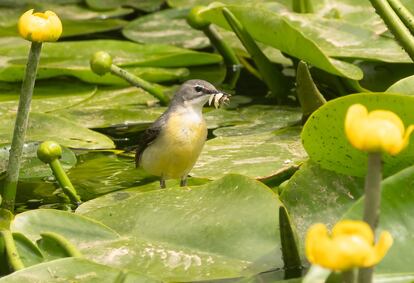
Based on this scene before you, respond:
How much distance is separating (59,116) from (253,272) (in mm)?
1563

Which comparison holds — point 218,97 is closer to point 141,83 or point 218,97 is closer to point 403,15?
point 141,83

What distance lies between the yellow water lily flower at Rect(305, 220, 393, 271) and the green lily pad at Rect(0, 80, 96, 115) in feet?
8.59

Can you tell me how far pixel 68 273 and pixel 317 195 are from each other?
25.0 inches

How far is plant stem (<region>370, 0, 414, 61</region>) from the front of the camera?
290 centimetres

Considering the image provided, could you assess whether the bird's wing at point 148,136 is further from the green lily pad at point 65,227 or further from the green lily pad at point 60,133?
the green lily pad at point 65,227

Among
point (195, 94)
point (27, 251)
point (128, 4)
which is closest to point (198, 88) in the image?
point (195, 94)

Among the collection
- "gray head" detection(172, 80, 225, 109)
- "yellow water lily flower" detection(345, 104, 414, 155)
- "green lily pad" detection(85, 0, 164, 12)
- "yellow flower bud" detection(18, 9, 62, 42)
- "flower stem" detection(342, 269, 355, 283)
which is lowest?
"green lily pad" detection(85, 0, 164, 12)

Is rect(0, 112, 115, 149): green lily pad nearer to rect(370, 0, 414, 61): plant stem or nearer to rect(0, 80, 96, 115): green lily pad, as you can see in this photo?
rect(0, 80, 96, 115): green lily pad

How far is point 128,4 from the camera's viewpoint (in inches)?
220

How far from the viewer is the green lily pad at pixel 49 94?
3.95 m

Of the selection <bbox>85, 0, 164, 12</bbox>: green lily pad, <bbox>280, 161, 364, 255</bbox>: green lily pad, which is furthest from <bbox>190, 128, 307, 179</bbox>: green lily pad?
<bbox>85, 0, 164, 12</bbox>: green lily pad

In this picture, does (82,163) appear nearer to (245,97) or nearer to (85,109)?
(85,109)

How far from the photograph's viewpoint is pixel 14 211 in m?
3.10

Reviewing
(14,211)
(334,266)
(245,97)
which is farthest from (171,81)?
(334,266)
